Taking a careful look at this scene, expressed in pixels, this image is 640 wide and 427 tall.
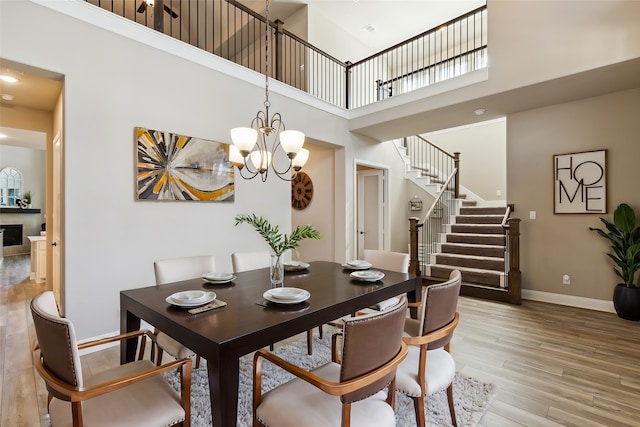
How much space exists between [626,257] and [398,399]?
3.63 m

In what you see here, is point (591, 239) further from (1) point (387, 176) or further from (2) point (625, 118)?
(1) point (387, 176)

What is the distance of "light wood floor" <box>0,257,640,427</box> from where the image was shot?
197cm

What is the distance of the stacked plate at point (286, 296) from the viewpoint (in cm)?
165

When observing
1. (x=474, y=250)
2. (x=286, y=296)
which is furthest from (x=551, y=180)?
(x=286, y=296)

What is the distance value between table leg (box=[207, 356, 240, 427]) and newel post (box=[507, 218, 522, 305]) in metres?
4.38

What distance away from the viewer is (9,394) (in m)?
2.15

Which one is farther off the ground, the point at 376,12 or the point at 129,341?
the point at 376,12

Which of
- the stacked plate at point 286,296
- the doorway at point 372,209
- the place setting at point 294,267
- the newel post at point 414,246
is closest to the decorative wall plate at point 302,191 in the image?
the doorway at point 372,209

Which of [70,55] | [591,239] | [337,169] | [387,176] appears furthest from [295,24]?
[591,239]

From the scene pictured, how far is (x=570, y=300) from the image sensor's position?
14.0ft

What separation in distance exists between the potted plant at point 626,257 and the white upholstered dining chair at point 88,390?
483 cm

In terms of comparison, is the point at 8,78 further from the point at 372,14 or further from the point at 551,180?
the point at 551,180

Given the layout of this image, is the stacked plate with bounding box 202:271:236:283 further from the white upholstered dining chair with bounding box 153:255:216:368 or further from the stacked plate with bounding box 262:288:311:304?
the stacked plate with bounding box 262:288:311:304

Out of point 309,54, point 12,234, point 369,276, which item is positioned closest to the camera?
point 369,276
